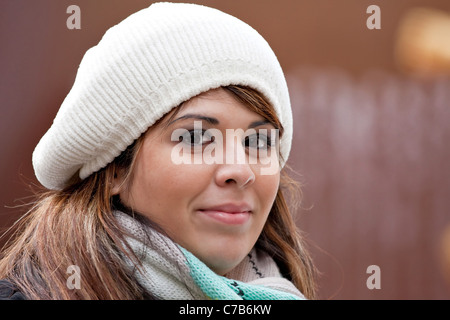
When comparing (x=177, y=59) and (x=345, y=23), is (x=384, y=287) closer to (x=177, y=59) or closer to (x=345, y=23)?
(x=345, y=23)

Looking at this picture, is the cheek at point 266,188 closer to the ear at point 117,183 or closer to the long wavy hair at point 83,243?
the long wavy hair at point 83,243

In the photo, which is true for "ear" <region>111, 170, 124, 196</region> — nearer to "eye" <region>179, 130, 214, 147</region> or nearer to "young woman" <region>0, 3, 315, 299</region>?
"young woman" <region>0, 3, 315, 299</region>

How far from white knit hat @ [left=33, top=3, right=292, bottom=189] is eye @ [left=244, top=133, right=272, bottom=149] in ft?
0.35

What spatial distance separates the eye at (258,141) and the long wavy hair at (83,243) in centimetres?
5

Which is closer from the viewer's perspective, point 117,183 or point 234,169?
point 234,169

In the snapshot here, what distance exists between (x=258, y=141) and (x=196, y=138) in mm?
170

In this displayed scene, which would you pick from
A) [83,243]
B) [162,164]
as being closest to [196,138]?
[162,164]

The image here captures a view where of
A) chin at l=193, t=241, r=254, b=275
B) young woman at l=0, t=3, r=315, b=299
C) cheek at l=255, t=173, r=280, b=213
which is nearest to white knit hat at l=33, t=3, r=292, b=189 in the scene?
young woman at l=0, t=3, r=315, b=299

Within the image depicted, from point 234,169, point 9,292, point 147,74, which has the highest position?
point 147,74

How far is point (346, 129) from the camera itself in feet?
10.9

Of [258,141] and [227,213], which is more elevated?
[258,141]

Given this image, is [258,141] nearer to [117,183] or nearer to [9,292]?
[117,183]

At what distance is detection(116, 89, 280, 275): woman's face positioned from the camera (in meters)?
1.22

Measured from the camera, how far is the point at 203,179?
47.9 inches
